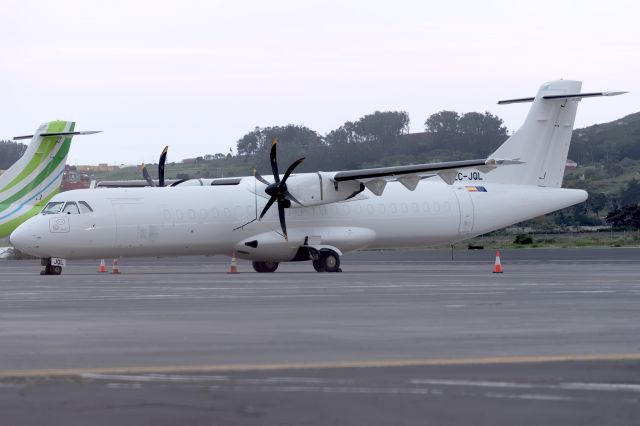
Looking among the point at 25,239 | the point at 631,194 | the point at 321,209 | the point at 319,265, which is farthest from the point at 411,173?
the point at 631,194

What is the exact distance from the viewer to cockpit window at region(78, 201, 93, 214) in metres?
34.7

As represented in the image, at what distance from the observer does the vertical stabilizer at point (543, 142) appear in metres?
40.8

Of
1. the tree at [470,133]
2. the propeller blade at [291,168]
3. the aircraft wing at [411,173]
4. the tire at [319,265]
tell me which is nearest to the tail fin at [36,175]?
the propeller blade at [291,168]

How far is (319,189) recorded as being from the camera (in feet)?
121

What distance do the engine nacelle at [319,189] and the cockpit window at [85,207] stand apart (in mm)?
6553

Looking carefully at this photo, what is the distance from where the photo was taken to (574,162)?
5689 inches

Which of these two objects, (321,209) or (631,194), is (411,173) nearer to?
(321,209)

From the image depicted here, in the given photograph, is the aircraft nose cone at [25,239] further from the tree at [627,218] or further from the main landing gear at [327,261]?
the tree at [627,218]

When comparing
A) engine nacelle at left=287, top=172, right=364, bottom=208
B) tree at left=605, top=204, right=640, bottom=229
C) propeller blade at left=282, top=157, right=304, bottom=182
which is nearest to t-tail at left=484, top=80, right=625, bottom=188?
engine nacelle at left=287, top=172, right=364, bottom=208

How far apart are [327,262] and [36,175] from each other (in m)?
14.7

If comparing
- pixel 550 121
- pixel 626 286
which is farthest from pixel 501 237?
pixel 626 286

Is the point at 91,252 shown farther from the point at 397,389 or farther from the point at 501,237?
the point at 501,237

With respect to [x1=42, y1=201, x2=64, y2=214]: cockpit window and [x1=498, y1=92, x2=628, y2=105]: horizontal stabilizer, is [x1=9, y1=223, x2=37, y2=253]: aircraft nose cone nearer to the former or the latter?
[x1=42, y1=201, x2=64, y2=214]: cockpit window

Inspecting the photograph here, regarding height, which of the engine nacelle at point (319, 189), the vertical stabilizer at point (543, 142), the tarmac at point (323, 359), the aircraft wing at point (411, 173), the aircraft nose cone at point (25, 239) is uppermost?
the vertical stabilizer at point (543, 142)
